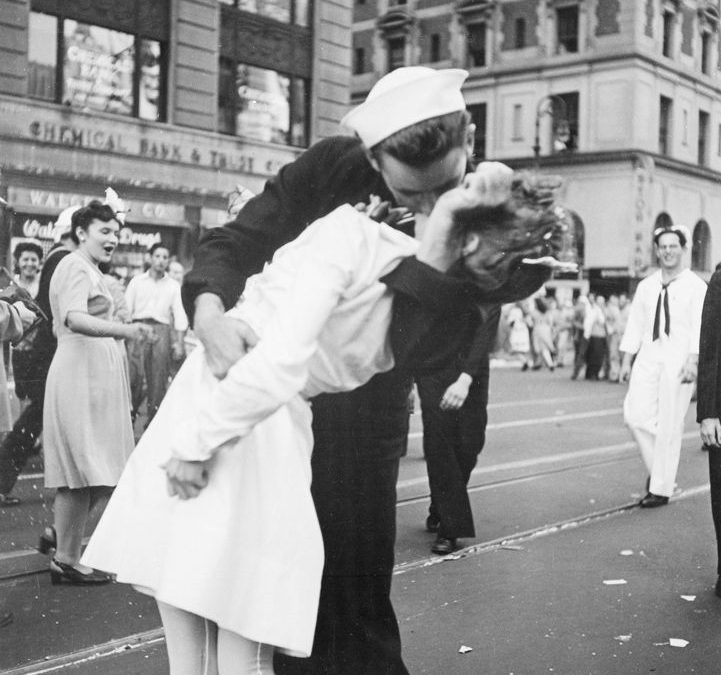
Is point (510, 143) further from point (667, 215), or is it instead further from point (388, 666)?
point (388, 666)

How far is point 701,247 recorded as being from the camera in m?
42.2

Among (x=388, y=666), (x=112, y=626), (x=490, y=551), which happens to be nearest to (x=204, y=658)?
(x=388, y=666)

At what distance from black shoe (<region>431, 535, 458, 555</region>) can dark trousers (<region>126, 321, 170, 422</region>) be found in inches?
194

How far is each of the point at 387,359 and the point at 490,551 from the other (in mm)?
3784

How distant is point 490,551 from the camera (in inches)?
231

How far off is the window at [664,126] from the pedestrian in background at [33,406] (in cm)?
3126

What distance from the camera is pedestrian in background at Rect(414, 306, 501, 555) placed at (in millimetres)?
5844

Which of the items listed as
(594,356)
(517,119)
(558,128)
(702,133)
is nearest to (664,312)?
(594,356)

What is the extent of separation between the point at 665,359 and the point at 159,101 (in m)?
13.6

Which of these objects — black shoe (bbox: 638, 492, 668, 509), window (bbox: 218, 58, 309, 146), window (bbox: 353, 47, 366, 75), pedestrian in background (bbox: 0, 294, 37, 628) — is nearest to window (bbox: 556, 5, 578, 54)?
window (bbox: 353, 47, 366, 75)

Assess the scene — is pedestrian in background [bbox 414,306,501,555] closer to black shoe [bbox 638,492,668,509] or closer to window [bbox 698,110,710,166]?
black shoe [bbox 638,492,668,509]

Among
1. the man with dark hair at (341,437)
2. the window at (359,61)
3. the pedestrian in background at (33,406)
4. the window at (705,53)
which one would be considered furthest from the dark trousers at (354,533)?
the window at (705,53)

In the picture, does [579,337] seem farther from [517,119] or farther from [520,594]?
[520,594]

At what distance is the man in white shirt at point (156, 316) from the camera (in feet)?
34.6
